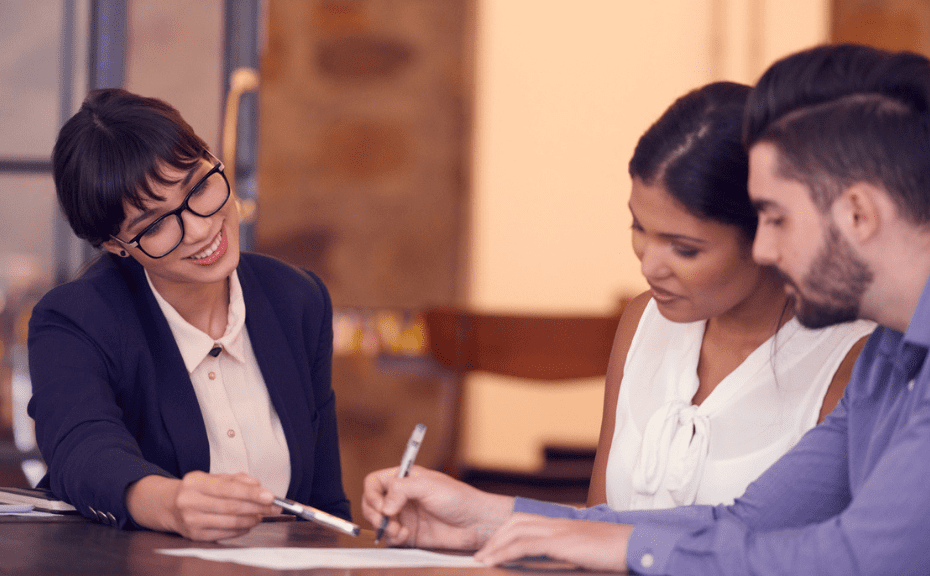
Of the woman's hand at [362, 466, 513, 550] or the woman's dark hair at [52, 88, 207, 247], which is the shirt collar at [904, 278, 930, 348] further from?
the woman's dark hair at [52, 88, 207, 247]

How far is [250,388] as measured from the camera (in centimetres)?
174

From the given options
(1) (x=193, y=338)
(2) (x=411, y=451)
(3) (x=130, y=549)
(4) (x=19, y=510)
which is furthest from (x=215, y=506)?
(1) (x=193, y=338)

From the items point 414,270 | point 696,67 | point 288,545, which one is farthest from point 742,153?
point 696,67

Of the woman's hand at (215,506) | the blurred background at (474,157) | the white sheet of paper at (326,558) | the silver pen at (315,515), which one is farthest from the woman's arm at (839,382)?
the blurred background at (474,157)

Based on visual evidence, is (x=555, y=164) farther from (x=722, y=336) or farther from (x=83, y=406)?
(x=83, y=406)

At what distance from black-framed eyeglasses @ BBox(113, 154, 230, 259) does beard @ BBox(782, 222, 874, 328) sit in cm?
99

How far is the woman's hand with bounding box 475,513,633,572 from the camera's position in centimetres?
109

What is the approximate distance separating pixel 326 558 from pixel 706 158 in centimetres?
80

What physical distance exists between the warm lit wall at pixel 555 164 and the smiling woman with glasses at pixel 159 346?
11.0 ft

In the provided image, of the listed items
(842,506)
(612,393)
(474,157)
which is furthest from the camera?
(474,157)

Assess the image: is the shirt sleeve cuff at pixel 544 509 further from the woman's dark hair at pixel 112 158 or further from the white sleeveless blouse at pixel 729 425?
the woman's dark hair at pixel 112 158

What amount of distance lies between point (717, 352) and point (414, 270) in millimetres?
3517

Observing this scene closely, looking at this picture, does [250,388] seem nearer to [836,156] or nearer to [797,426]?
[797,426]

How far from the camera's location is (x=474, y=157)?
5141mm
